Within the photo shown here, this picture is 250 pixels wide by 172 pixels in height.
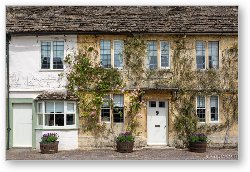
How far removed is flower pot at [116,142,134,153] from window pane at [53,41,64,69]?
3294 millimetres

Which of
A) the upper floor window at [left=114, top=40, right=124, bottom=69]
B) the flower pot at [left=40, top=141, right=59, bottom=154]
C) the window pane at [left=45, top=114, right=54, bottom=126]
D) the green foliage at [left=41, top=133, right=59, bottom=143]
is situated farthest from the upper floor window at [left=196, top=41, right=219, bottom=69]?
the flower pot at [left=40, top=141, right=59, bottom=154]

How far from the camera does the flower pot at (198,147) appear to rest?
14094mm

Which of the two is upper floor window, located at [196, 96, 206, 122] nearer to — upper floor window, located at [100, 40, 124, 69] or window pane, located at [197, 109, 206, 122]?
window pane, located at [197, 109, 206, 122]

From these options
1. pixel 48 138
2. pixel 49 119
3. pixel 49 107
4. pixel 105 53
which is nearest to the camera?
pixel 48 138

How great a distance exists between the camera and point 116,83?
584 inches

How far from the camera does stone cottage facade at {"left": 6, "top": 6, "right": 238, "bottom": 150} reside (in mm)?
14336

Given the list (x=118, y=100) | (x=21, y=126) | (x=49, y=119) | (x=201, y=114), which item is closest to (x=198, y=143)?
(x=201, y=114)

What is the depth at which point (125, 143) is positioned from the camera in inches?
557

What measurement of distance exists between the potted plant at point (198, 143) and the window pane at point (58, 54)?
16.4ft

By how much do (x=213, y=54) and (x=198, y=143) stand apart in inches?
124

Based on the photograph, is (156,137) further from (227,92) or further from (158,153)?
(227,92)

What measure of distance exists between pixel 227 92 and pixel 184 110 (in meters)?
1.58

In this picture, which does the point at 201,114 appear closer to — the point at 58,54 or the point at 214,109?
the point at 214,109

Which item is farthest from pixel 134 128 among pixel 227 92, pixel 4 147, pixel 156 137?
pixel 4 147
